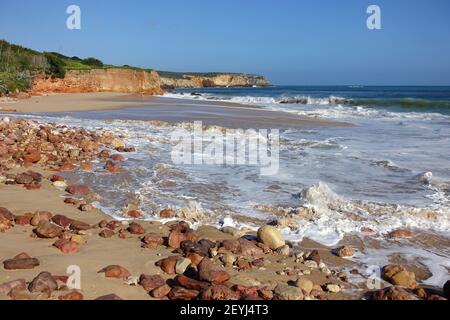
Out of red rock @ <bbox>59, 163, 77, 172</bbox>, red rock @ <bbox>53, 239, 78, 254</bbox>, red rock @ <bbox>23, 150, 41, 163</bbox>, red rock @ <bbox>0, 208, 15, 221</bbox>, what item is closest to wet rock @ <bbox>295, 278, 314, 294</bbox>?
red rock @ <bbox>53, 239, 78, 254</bbox>

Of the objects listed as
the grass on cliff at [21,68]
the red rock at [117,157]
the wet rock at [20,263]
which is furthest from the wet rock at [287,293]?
the grass on cliff at [21,68]

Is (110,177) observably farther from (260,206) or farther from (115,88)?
(115,88)

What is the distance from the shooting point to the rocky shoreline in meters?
2.98

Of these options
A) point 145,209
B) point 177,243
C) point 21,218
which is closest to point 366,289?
point 177,243

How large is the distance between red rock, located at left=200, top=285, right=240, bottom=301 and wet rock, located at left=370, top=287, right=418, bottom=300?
998 mm

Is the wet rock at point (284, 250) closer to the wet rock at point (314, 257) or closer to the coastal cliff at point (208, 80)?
the wet rock at point (314, 257)

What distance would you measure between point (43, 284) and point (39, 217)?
1533 mm

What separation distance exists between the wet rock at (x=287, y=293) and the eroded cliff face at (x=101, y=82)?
37350 millimetres

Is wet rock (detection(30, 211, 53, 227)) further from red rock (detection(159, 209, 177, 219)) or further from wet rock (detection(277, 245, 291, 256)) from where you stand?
wet rock (detection(277, 245, 291, 256))

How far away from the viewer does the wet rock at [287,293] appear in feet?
9.78

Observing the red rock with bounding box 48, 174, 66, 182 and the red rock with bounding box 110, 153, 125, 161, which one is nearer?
the red rock with bounding box 48, 174, 66, 182

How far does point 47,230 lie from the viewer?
3916mm

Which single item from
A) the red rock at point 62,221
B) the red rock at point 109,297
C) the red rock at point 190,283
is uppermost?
the red rock at point 62,221

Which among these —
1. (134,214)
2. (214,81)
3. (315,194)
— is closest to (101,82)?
(315,194)
